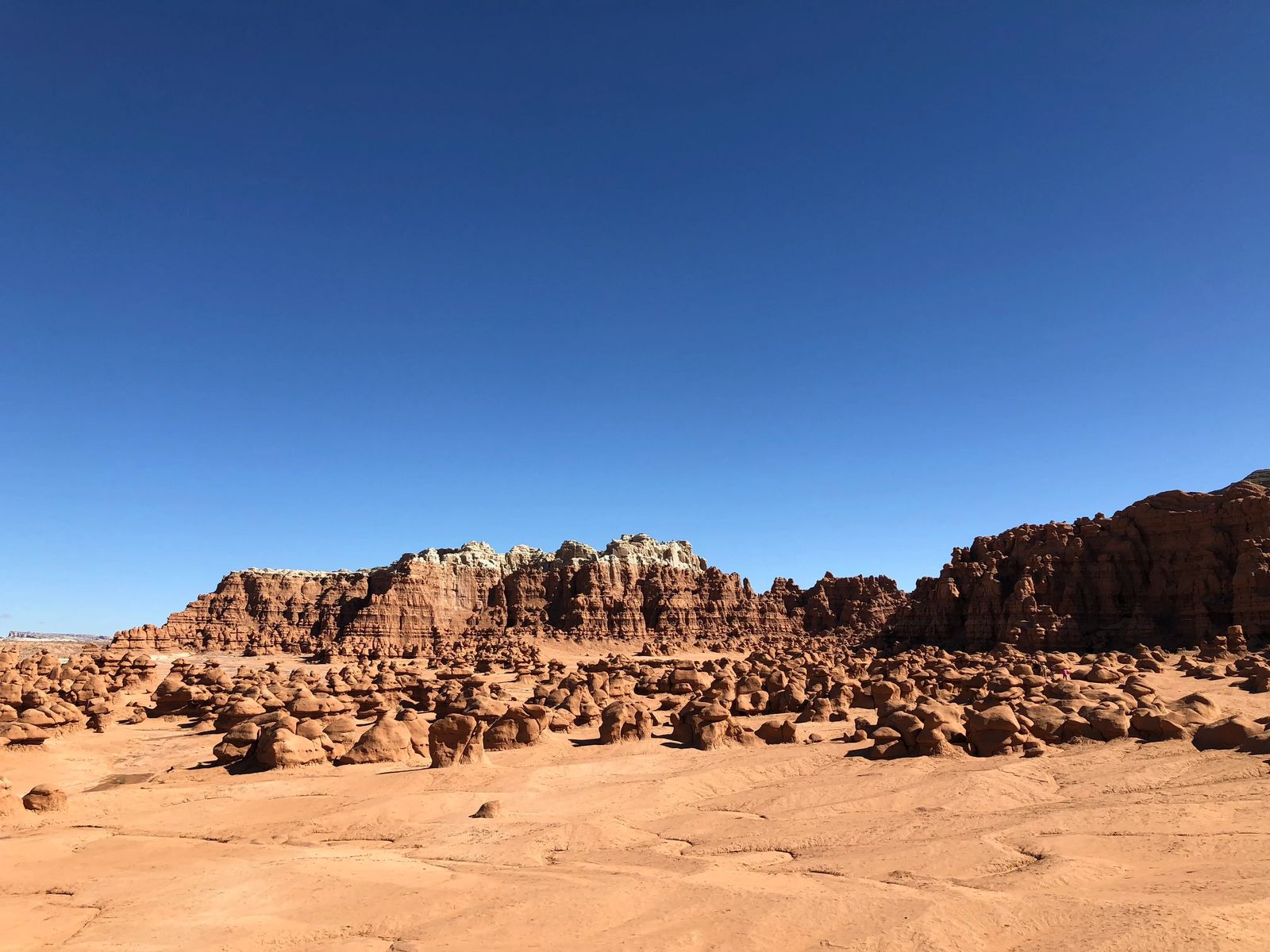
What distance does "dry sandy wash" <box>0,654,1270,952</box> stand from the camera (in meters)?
6.50

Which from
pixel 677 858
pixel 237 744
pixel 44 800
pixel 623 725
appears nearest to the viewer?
pixel 677 858

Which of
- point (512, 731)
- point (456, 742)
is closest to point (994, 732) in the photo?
point (512, 731)

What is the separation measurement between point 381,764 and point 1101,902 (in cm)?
1479

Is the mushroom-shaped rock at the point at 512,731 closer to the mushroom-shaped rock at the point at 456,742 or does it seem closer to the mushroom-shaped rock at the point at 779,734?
the mushroom-shaped rock at the point at 456,742

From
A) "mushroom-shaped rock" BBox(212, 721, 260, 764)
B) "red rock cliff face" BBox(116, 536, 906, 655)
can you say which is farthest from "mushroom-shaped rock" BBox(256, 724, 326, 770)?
"red rock cliff face" BBox(116, 536, 906, 655)

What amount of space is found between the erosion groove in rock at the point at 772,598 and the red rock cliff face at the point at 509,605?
0.20 meters

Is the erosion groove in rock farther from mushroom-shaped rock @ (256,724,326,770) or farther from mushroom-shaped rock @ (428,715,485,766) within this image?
mushroom-shaped rock @ (428,715,485,766)

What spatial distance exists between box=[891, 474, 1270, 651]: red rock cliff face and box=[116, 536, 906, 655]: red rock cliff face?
2365 cm

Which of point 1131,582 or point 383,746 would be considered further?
point 1131,582

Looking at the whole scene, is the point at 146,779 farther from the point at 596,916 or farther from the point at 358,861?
the point at 596,916

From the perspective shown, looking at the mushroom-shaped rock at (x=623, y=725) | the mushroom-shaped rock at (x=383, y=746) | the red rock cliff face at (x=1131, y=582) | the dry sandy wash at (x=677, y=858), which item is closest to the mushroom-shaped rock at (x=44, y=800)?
the dry sandy wash at (x=677, y=858)

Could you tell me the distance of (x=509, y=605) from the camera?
293 ft

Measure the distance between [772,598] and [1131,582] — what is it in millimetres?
44954

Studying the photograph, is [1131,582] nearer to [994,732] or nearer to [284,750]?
[994,732]
